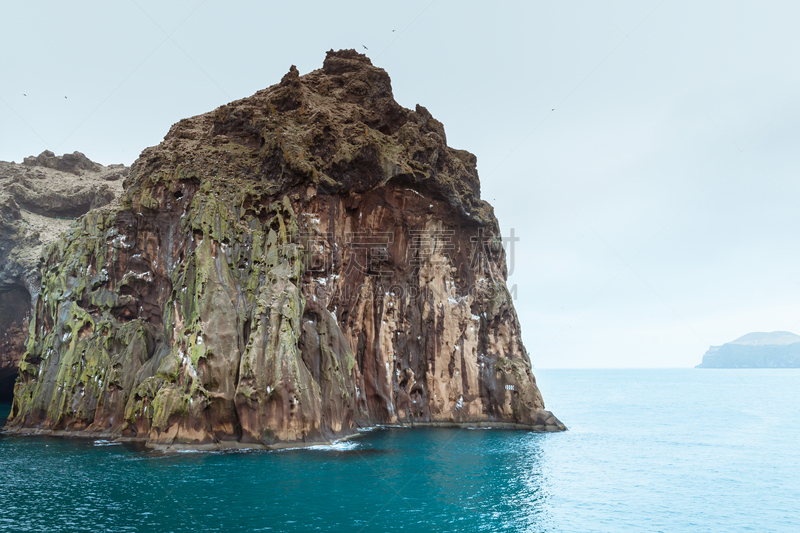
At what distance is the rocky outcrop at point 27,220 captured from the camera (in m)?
63.7

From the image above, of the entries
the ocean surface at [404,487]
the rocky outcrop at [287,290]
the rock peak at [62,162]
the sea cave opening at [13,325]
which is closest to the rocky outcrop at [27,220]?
the sea cave opening at [13,325]

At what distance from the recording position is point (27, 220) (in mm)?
67625

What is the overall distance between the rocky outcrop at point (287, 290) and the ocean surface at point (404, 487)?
14.4 ft

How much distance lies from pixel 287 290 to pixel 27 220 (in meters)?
45.5

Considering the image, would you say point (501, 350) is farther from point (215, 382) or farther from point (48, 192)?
point (48, 192)

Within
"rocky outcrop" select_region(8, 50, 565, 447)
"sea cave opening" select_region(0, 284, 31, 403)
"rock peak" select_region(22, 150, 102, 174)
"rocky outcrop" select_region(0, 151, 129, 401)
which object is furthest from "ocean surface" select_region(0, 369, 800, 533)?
"rock peak" select_region(22, 150, 102, 174)

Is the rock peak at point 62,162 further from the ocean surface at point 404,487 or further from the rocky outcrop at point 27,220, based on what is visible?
the ocean surface at point 404,487

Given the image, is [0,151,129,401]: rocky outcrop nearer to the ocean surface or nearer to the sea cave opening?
the sea cave opening

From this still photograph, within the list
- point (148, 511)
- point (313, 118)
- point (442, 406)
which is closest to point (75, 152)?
point (313, 118)

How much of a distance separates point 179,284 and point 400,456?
23.7 metres

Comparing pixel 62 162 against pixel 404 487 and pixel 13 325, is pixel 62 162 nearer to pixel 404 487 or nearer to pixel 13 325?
pixel 13 325

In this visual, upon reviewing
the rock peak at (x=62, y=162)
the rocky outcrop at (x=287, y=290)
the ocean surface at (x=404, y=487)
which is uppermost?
the rock peak at (x=62, y=162)

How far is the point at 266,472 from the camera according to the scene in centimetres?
3138

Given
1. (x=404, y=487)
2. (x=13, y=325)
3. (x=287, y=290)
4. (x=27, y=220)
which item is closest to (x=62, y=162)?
(x=27, y=220)
